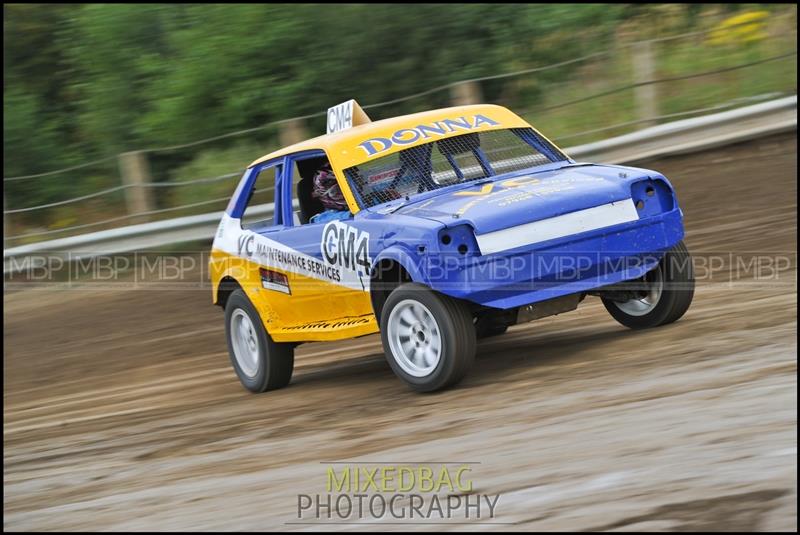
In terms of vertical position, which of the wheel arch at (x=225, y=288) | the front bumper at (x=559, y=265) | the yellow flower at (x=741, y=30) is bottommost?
the wheel arch at (x=225, y=288)

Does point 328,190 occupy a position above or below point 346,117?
below

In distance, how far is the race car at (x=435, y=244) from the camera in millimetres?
6320

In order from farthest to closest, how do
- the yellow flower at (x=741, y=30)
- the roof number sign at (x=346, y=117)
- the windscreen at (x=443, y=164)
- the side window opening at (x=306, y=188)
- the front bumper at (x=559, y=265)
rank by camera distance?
1. the yellow flower at (x=741, y=30)
2. the roof number sign at (x=346, y=117)
3. the side window opening at (x=306, y=188)
4. the windscreen at (x=443, y=164)
5. the front bumper at (x=559, y=265)

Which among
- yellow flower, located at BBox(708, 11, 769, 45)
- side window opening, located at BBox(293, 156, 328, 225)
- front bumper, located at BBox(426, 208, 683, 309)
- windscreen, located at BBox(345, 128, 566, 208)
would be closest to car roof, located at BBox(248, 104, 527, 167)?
side window opening, located at BBox(293, 156, 328, 225)

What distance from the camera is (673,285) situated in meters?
7.07

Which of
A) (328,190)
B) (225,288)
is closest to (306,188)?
(328,190)

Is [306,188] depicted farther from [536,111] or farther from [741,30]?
[741,30]

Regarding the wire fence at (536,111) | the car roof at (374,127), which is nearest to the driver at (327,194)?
the car roof at (374,127)

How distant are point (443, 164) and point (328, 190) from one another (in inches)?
32.3

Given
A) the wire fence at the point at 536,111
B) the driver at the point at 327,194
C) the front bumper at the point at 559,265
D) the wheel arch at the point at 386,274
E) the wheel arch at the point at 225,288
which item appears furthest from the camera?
the wire fence at the point at 536,111

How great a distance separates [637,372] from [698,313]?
1768 millimetres

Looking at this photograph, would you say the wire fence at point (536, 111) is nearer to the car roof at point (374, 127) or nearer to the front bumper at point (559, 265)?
the car roof at point (374, 127)

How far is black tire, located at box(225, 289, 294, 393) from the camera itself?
8.24 m

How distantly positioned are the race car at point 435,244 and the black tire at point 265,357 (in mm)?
13
